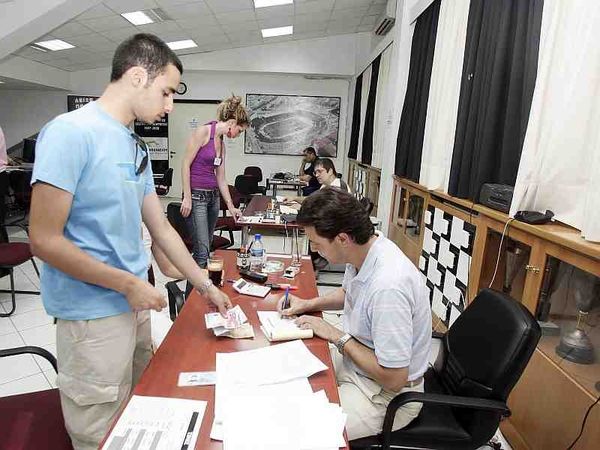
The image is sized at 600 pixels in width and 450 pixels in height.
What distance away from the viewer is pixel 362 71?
751 cm

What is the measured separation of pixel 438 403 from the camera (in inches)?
48.3

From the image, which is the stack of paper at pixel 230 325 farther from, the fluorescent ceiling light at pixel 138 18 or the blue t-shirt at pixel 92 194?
the fluorescent ceiling light at pixel 138 18

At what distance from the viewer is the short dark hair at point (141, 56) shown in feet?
3.72

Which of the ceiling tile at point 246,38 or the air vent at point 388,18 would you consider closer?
the air vent at point 388,18

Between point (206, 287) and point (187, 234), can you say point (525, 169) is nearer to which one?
point (206, 287)

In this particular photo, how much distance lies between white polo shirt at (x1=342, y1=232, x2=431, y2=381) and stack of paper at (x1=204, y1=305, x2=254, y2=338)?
39 centimetres

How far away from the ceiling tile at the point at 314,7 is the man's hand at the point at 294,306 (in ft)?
17.7

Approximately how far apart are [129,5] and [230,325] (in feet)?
16.8

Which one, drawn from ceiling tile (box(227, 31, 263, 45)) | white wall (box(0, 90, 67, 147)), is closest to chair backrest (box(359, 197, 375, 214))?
ceiling tile (box(227, 31, 263, 45))

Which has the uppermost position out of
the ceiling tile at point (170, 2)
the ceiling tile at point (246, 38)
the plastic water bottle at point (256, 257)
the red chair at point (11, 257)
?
the ceiling tile at point (246, 38)

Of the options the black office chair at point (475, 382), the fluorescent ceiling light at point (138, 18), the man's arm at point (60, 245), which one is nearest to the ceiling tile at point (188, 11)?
the fluorescent ceiling light at point (138, 18)

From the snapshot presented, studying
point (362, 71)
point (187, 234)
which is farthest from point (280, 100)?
point (187, 234)

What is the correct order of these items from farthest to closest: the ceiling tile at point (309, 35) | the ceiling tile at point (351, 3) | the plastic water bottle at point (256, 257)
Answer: the ceiling tile at point (309, 35) < the ceiling tile at point (351, 3) < the plastic water bottle at point (256, 257)

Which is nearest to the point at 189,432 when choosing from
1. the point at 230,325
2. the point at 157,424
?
the point at 157,424
